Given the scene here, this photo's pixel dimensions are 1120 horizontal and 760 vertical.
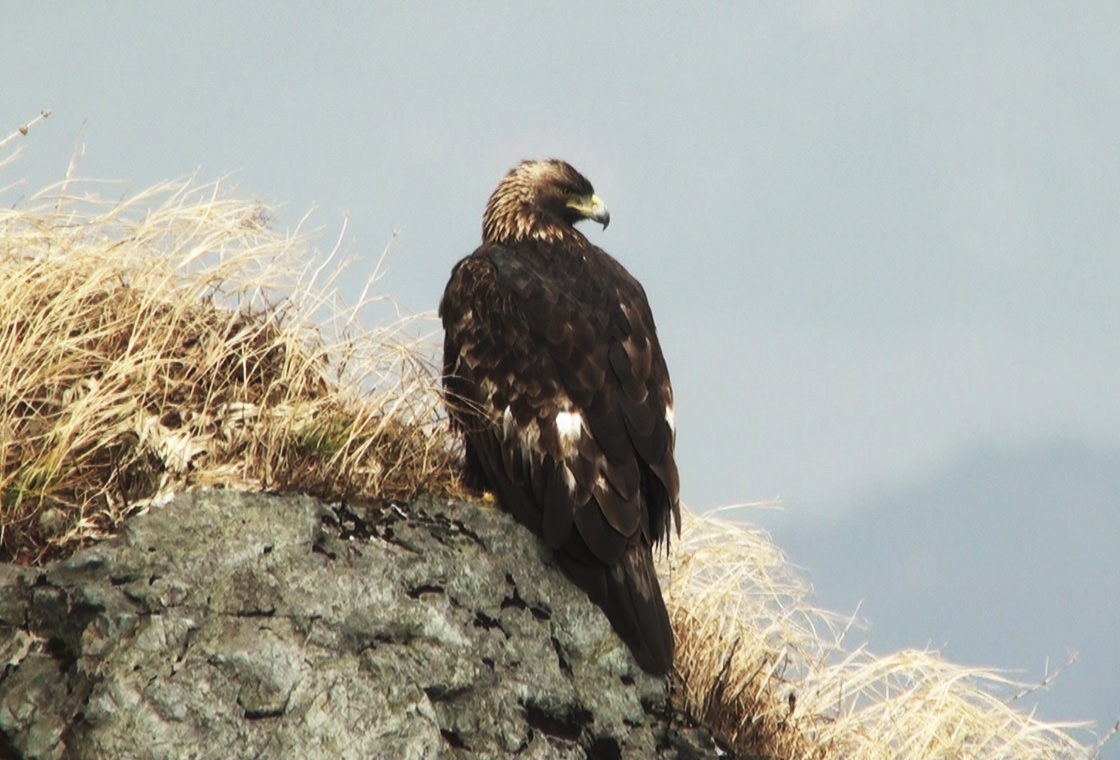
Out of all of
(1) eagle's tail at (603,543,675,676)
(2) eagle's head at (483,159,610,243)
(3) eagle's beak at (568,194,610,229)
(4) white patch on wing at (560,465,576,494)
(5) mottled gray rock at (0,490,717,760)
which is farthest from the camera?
(3) eagle's beak at (568,194,610,229)

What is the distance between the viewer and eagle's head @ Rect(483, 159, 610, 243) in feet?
28.0

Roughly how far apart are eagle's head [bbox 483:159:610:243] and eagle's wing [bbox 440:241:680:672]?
1052 millimetres

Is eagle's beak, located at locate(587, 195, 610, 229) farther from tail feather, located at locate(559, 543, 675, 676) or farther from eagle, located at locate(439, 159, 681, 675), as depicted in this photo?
tail feather, located at locate(559, 543, 675, 676)

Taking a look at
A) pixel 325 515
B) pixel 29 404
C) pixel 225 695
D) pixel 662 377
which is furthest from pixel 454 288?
pixel 225 695

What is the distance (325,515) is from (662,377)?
193cm

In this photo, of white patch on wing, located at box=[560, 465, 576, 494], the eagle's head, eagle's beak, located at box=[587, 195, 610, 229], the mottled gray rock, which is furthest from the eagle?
eagle's beak, located at box=[587, 195, 610, 229]

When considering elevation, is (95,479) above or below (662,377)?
below

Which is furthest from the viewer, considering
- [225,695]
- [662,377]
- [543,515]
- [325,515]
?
[662,377]

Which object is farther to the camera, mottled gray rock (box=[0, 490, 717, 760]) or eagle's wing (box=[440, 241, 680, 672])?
eagle's wing (box=[440, 241, 680, 672])

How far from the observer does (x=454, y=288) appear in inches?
292

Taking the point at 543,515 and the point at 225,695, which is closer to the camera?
the point at 225,695

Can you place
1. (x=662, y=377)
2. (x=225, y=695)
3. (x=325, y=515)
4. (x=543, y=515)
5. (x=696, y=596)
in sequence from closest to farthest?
(x=225, y=695)
(x=325, y=515)
(x=543, y=515)
(x=662, y=377)
(x=696, y=596)

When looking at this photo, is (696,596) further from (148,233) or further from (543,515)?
(148,233)

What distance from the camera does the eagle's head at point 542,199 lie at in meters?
8.52
